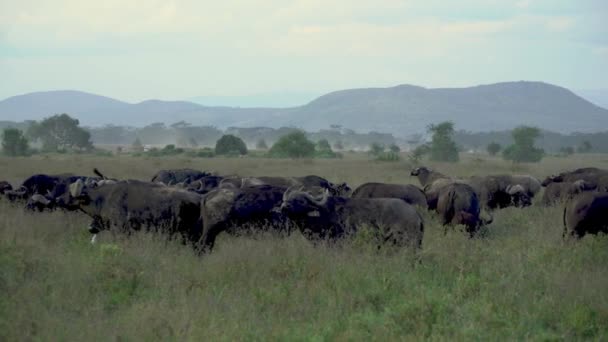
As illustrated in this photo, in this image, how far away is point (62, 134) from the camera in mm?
78500

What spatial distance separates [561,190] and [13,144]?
145ft

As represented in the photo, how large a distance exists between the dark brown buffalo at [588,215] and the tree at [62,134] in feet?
227

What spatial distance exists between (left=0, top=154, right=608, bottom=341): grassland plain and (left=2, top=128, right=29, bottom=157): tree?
1688 inches

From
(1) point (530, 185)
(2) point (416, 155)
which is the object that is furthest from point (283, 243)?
(2) point (416, 155)

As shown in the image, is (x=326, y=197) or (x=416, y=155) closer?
(x=326, y=197)

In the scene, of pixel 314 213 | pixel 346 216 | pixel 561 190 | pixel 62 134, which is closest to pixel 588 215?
pixel 346 216

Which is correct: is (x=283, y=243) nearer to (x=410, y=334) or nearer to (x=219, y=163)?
(x=410, y=334)

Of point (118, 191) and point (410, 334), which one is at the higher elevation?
point (118, 191)

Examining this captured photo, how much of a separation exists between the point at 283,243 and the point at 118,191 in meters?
3.40

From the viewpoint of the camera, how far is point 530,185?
71.1ft

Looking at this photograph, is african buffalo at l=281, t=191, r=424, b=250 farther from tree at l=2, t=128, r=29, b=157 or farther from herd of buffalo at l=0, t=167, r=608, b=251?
tree at l=2, t=128, r=29, b=157

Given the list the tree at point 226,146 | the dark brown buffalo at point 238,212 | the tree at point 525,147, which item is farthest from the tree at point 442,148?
the dark brown buffalo at point 238,212

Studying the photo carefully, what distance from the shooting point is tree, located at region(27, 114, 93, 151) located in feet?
247

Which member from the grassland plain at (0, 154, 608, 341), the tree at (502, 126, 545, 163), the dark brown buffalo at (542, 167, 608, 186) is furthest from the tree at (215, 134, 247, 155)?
the grassland plain at (0, 154, 608, 341)
